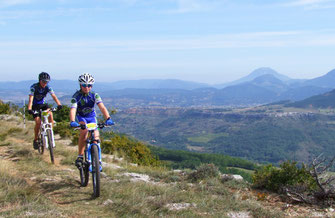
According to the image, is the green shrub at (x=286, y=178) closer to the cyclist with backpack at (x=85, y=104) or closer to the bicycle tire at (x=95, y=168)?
the bicycle tire at (x=95, y=168)

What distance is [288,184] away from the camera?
768 centimetres

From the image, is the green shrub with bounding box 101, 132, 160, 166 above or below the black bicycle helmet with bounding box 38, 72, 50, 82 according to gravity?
below

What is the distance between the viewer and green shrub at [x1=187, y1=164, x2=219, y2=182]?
860cm

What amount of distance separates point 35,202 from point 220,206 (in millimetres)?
3716

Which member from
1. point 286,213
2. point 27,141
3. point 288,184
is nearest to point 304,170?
point 288,184

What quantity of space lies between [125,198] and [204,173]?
3.21m

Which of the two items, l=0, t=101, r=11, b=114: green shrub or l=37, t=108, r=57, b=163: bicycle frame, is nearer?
l=37, t=108, r=57, b=163: bicycle frame

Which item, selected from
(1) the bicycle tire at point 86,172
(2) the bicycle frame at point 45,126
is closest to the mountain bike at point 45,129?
(2) the bicycle frame at point 45,126

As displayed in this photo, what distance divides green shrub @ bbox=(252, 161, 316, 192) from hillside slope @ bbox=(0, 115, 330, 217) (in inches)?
18.3

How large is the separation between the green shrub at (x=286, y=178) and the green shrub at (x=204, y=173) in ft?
3.97

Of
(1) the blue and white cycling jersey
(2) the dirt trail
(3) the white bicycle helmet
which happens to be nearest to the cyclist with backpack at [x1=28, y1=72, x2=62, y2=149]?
(1) the blue and white cycling jersey

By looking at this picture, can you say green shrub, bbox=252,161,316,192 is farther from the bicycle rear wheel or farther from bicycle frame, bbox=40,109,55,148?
bicycle frame, bbox=40,109,55,148

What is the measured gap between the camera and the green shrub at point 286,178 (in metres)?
7.77

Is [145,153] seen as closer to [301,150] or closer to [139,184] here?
[139,184]
